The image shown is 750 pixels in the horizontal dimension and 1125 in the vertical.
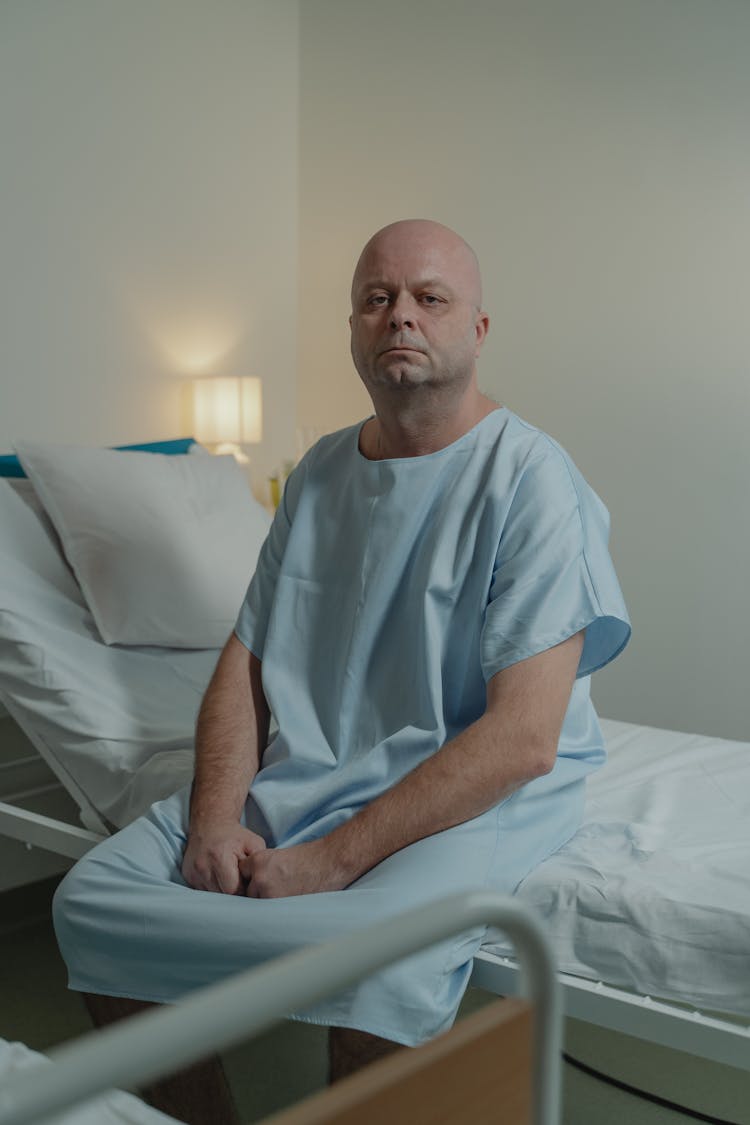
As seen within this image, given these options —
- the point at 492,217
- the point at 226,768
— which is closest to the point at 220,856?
the point at 226,768

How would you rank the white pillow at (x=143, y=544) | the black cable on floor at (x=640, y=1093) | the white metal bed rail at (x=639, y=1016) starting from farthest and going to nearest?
the white pillow at (x=143, y=544)
the black cable on floor at (x=640, y=1093)
the white metal bed rail at (x=639, y=1016)

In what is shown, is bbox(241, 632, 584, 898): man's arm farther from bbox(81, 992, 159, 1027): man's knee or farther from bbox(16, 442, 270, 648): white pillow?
bbox(16, 442, 270, 648): white pillow

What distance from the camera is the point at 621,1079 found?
6.25 ft

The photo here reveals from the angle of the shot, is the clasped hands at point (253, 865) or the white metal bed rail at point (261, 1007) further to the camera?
the clasped hands at point (253, 865)

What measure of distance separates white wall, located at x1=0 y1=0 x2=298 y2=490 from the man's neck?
1848mm

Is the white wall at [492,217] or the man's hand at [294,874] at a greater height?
the white wall at [492,217]

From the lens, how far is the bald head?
5.30 feet

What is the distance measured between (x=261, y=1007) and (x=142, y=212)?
3369 mm

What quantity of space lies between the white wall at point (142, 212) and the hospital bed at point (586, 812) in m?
0.89

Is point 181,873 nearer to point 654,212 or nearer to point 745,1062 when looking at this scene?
point 745,1062

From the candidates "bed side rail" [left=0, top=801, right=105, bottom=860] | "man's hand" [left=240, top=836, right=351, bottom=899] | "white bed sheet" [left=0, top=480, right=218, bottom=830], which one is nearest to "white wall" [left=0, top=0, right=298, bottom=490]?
"white bed sheet" [left=0, top=480, right=218, bottom=830]

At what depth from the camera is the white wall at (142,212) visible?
3219 mm

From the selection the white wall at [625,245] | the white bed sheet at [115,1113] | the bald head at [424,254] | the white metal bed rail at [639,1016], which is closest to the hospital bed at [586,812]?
the white metal bed rail at [639,1016]

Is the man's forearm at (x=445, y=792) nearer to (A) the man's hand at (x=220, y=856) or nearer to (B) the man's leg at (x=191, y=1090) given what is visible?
(A) the man's hand at (x=220, y=856)
